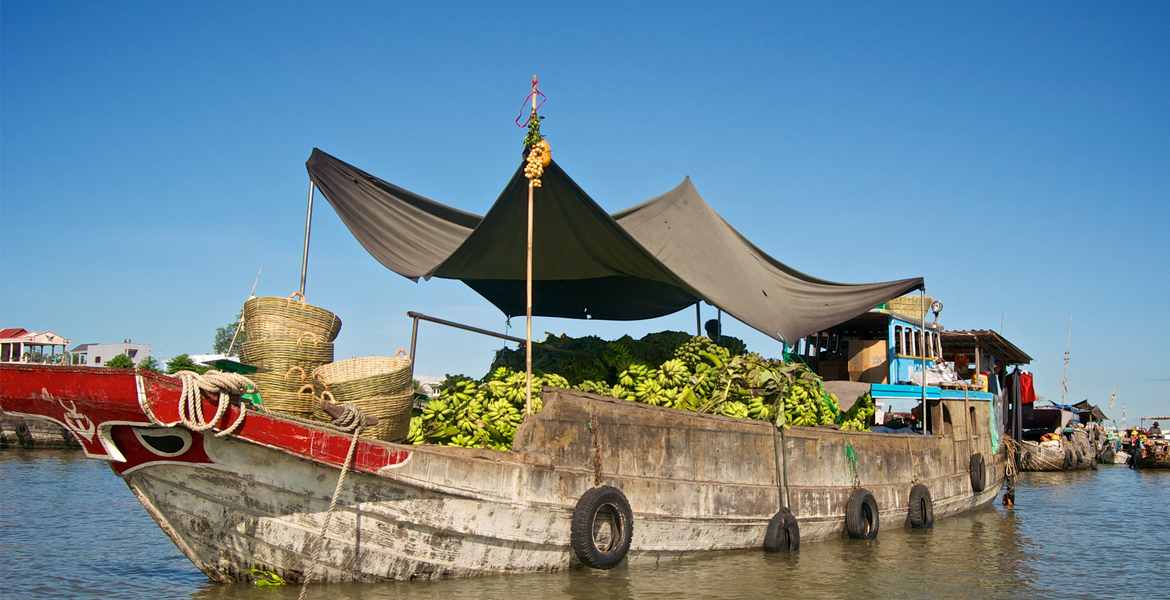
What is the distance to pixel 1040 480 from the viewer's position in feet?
101

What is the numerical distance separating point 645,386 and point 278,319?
14.9ft

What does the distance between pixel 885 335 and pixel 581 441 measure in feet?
32.1

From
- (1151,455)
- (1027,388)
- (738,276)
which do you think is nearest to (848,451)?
(738,276)

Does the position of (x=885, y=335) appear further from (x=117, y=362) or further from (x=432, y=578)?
(x=117, y=362)

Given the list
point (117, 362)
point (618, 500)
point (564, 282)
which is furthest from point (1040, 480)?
point (117, 362)

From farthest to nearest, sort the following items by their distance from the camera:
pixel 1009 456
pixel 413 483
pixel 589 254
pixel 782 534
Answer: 1. pixel 1009 456
2. pixel 782 534
3. pixel 589 254
4. pixel 413 483

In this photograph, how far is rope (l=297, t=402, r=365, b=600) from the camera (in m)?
6.48

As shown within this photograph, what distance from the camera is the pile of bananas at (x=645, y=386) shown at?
28.7 ft

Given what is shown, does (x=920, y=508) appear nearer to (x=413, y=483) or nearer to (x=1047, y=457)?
(x=413, y=483)

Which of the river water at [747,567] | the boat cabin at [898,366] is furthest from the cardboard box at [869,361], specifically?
the river water at [747,567]

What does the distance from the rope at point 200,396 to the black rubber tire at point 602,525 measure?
3386 millimetres

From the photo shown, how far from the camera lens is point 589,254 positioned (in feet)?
31.9

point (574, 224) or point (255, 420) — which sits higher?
point (574, 224)

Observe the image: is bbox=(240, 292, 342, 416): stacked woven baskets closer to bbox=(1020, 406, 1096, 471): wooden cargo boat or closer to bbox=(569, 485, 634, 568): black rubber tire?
bbox=(569, 485, 634, 568): black rubber tire
